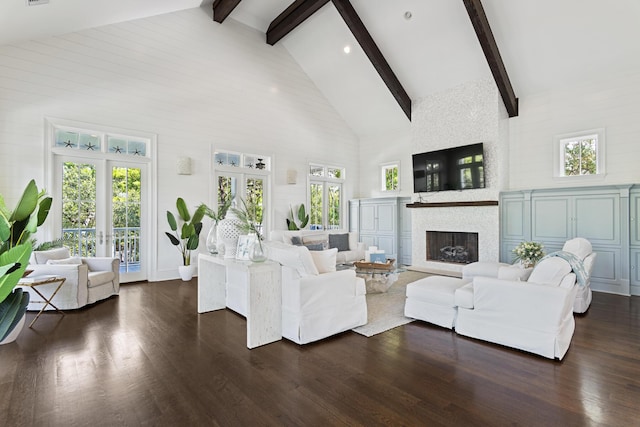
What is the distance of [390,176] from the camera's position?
8750mm

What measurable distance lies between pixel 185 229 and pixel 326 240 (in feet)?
8.79

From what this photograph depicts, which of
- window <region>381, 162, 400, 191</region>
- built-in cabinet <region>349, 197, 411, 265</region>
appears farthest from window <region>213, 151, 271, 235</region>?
window <region>381, 162, 400, 191</region>

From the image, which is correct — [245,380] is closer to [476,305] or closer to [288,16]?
[476,305]

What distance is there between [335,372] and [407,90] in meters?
6.57

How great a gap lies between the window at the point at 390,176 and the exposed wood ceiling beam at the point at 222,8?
4.99 m

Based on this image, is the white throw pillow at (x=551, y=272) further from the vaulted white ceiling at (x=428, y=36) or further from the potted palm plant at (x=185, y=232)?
the potted palm plant at (x=185, y=232)

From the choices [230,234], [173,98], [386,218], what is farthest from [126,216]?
[386,218]

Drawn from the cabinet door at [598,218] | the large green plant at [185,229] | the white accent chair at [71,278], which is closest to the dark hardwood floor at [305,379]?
the white accent chair at [71,278]

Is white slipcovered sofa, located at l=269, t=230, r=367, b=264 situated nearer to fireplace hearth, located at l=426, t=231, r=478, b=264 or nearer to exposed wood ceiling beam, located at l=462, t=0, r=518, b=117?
fireplace hearth, located at l=426, t=231, r=478, b=264

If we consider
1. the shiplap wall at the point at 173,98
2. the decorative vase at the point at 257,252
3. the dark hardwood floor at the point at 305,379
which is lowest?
the dark hardwood floor at the point at 305,379

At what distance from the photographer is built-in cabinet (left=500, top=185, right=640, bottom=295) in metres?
5.02

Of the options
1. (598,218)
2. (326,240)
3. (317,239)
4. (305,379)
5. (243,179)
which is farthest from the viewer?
(243,179)

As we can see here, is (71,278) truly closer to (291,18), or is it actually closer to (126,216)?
(126,216)

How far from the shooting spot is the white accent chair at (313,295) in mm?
3107
